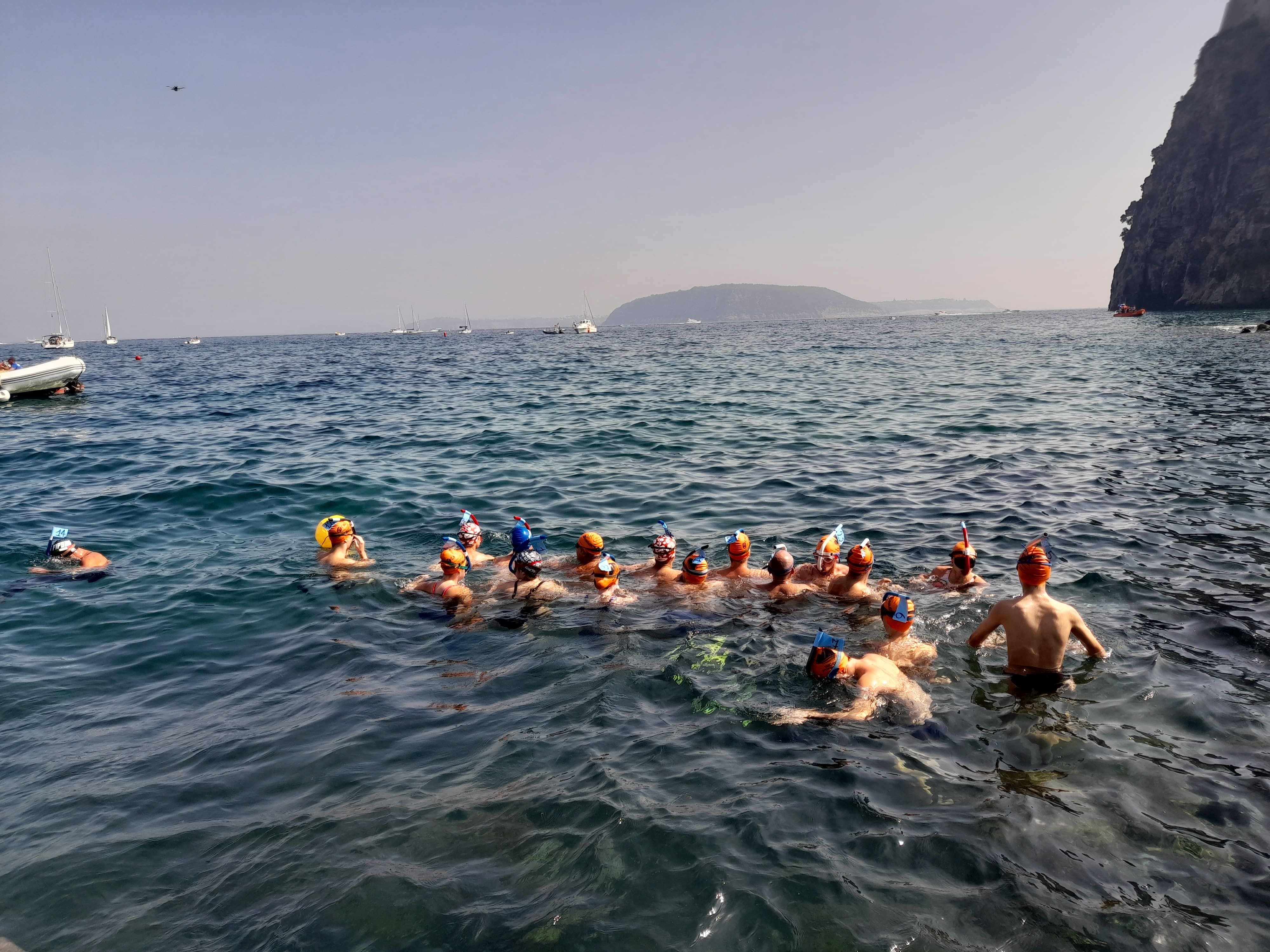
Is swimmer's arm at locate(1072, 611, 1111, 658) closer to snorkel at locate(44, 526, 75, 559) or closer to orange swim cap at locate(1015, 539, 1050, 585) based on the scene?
orange swim cap at locate(1015, 539, 1050, 585)

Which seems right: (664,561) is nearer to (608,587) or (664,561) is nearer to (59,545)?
(608,587)

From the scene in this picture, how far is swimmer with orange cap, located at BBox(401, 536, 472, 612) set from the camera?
33.6 ft

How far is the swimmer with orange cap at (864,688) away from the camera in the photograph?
700 centimetres

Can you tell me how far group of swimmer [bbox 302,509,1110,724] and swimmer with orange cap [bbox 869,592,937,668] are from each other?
11 millimetres

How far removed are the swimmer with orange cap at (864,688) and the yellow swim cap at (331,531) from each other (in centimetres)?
814

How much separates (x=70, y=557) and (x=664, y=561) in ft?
33.3

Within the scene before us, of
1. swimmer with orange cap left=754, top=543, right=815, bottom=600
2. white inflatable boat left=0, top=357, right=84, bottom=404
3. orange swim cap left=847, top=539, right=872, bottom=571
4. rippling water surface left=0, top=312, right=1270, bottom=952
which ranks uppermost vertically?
white inflatable boat left=0, top=357, right=84, bottom=404

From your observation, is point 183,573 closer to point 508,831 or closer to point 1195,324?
point 508,831

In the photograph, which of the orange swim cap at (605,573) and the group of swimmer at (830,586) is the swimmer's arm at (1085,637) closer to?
the group of swimmer at (830,586)

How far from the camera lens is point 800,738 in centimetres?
672

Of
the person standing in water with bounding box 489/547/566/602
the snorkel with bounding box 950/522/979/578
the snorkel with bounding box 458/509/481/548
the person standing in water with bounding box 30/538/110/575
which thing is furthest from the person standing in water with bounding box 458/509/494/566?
the snorkel with bounding box 950/522/979/578

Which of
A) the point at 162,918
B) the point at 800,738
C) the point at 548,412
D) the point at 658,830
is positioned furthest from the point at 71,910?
the point at 548,412

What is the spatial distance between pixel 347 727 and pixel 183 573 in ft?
21.7

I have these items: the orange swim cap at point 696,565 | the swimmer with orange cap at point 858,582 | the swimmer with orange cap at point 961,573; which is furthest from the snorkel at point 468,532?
the swimmer with orange cap at point 961,573
